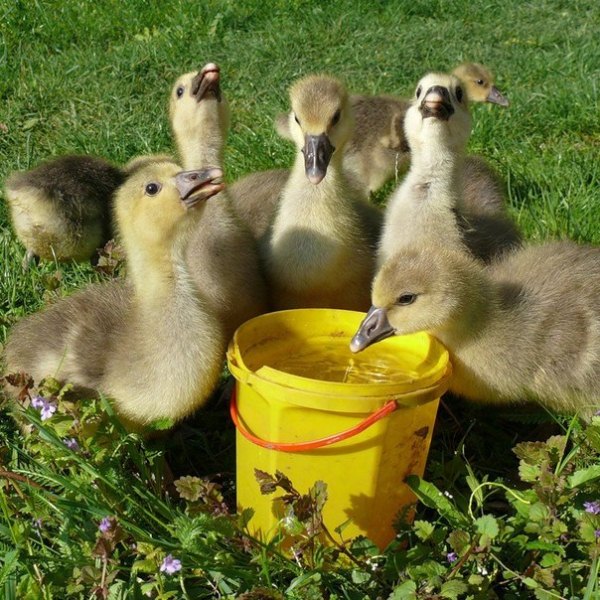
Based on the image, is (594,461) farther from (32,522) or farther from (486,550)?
(32,522)

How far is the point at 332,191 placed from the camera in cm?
255

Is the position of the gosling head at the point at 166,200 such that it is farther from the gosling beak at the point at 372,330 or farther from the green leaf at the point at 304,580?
the green leaf at the point at 304,580

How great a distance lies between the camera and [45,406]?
1.91 meters

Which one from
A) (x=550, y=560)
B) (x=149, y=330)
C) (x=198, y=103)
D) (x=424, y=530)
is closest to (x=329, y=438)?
(x=424, y=530)

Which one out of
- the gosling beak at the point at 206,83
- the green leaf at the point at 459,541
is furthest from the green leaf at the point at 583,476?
the gosling beak at the point at 206,83

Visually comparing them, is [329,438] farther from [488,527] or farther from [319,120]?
[319,120]

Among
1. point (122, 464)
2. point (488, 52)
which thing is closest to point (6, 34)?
point (488, 52)

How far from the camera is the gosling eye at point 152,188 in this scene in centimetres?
219

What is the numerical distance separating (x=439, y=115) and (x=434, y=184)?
0.20m

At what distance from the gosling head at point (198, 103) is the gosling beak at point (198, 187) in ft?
1.85

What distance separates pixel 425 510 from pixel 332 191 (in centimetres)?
95

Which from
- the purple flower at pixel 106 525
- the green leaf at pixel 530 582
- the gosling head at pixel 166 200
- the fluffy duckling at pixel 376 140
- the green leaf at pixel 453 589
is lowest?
the fluffy duckling at pixel 376 140

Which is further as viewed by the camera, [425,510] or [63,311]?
[63,311]

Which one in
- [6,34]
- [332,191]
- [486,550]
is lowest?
[6,34]
